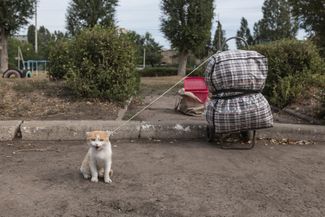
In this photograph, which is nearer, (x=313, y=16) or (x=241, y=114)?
(x=241, y=114)

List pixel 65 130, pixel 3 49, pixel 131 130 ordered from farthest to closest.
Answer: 1. pixel 3 49
2. pixel 131 130
3. pixel 65 130

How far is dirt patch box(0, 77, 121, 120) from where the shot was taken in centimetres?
801

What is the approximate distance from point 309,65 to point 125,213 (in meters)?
7.78

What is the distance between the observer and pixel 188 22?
94.0 feet

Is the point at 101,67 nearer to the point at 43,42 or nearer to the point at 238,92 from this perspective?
the point at 238,92

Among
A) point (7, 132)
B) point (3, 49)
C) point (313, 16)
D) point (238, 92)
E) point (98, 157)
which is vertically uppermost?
point (313, 16)

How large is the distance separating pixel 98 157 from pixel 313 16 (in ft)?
48.4

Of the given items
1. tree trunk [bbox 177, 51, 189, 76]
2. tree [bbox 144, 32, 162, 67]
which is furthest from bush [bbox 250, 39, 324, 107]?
tree [bbox 144, 32, 162, 67]

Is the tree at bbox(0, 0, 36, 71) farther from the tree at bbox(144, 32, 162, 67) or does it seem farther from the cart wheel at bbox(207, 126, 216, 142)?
the tree at bbox(144, 32, 162, 67)

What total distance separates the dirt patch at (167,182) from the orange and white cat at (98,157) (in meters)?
0.11

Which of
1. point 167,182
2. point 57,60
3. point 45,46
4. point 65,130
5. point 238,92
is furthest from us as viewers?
point 45,46

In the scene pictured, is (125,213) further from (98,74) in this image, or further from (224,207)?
(98,74)

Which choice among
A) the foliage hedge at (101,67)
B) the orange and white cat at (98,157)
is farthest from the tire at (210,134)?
the foliage hedge at (101,67)

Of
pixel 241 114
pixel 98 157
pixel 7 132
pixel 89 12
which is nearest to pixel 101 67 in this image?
pixel 7 132
